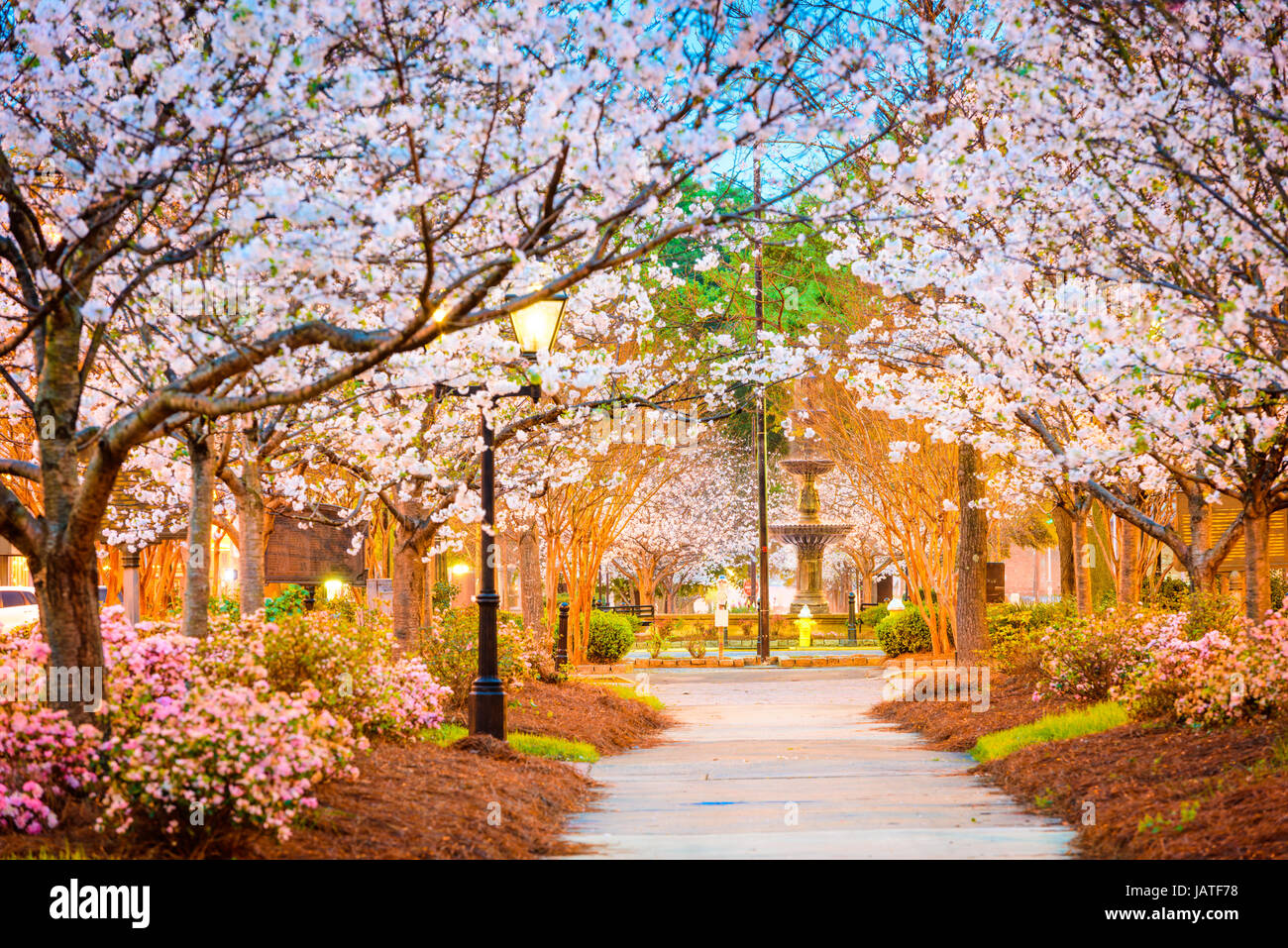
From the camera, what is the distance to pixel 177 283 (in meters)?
8.81

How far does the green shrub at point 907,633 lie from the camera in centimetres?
2597

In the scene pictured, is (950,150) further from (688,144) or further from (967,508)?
(967,508)

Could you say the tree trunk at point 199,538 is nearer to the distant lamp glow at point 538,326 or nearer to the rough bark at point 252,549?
the rough bark at point 252,549

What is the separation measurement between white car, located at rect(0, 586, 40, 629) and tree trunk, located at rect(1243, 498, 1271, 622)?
60.9 ft

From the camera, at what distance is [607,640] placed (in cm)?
2648

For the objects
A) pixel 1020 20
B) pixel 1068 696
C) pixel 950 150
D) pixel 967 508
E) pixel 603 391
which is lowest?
pixel 1068 696

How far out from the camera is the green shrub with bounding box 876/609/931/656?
26.0m

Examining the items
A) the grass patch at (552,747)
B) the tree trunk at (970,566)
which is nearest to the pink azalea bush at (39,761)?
the grass patch at (552,747)

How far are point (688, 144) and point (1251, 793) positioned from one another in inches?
198

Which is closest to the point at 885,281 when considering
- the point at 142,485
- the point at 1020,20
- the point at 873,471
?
the point at 1020,20

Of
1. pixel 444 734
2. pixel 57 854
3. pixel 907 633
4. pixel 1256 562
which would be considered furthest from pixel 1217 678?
pixel 907 633

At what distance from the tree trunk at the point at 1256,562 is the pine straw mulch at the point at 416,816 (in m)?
6.11

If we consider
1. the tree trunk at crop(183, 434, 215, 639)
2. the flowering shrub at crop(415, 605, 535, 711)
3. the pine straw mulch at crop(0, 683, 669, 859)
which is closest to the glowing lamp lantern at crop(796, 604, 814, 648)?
the flowering shrub at crop(415, 605, 535, 711)

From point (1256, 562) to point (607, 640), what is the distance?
1761 centimetres
